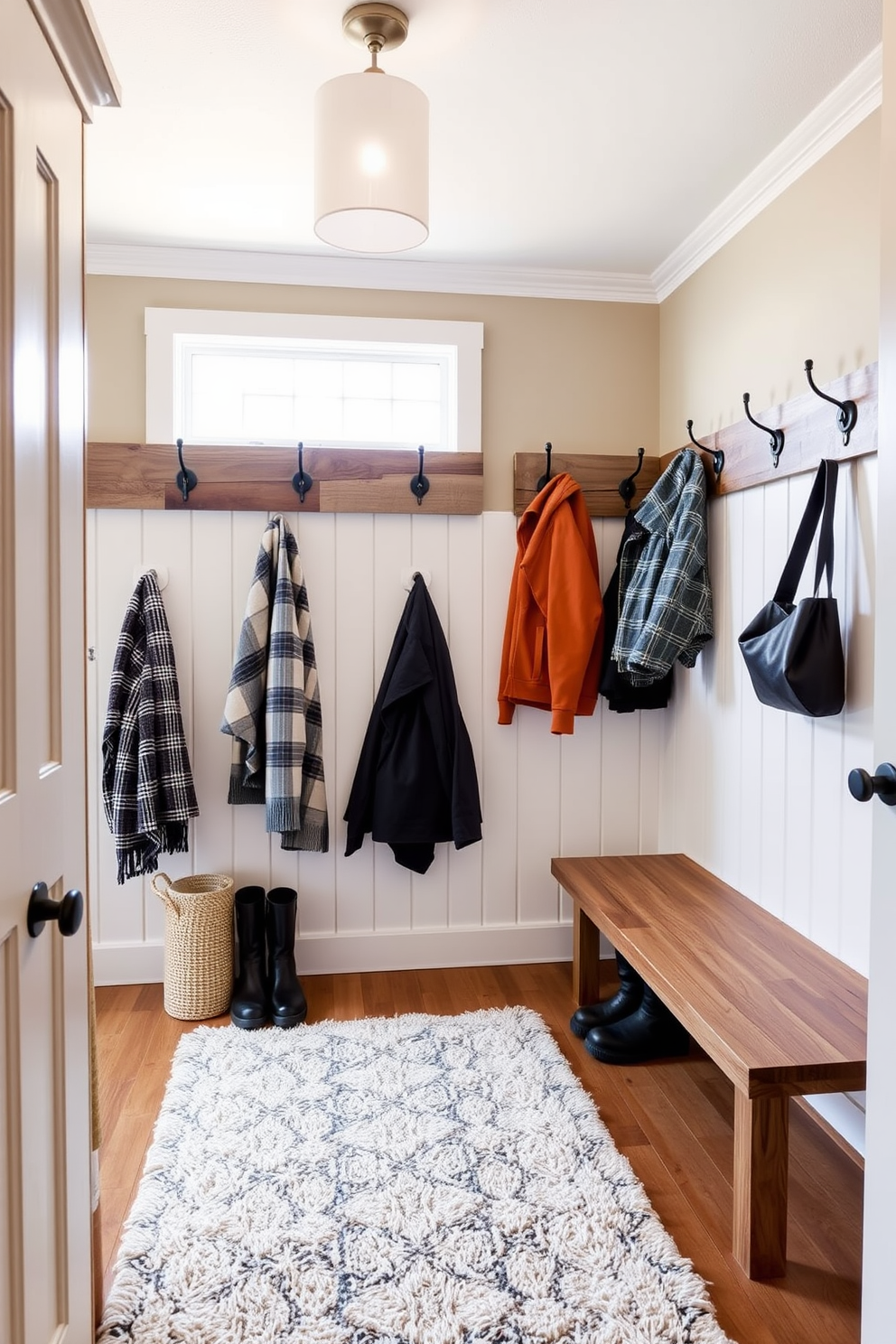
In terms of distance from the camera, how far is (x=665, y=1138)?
1.99 metres

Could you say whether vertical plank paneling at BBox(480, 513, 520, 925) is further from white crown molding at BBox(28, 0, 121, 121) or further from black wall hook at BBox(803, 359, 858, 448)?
white crown molding at BBox(28, 0, 121, 121)

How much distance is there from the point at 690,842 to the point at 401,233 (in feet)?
6.35

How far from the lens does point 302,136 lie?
82.0 inches

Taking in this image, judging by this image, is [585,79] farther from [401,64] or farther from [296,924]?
[296,924]

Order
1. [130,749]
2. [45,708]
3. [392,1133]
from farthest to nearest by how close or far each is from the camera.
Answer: [130,749] → [392,1133] → [45,708]

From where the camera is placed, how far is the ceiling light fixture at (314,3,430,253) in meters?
1.71

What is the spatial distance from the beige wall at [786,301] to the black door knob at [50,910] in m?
1.83

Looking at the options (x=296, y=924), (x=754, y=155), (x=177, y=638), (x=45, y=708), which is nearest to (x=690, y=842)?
(x=296, y=924)

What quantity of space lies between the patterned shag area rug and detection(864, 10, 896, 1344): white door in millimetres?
346

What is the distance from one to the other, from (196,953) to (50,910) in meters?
1.61

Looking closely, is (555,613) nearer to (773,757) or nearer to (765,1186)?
(773,757)

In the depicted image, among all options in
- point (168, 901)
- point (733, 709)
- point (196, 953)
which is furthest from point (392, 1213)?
point (733, 709)

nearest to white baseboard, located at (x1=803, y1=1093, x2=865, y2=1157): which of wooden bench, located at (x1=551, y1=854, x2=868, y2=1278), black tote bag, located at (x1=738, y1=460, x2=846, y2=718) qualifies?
wooden bench, located at (x1=551, y1=854, x2=868, y2=1278)

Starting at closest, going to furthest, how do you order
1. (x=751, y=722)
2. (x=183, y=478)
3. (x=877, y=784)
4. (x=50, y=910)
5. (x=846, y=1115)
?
1. (x=50, y=910)
2. (x=877, y=784)
3. (x=846, y=1115)
4. (x=751, y=722)
5. (x=183, y=478)
